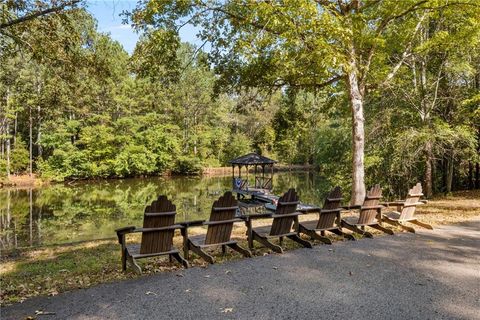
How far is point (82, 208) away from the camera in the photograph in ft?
71.7

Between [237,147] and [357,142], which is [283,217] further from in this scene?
[237,147]

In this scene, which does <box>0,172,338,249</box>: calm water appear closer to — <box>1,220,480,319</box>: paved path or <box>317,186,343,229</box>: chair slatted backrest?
<box>317,186,343,229</box>: chair slatted backrest

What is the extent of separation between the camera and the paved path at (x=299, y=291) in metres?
3.65

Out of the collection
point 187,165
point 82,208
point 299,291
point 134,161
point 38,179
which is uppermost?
point 134,161

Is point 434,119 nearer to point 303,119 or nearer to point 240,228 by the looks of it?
point 303,119

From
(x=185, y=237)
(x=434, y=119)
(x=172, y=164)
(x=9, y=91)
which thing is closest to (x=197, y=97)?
(x=172, y=164)

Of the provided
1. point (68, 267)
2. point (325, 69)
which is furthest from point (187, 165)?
point (68, 267)

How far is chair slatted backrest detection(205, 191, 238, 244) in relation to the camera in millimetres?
5691

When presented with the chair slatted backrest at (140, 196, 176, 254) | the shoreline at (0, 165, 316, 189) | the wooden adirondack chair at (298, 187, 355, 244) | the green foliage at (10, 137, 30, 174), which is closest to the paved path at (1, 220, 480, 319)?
the chair slatted backrest at (140, 196, 176, 254)

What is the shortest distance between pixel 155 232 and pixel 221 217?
3.67 ft

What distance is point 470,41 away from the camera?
35.4 feet

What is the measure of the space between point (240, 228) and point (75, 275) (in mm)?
4652

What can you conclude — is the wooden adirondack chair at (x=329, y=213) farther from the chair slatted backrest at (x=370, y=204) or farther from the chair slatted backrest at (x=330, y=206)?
the chair slatted backrest at (x=370, y=204)

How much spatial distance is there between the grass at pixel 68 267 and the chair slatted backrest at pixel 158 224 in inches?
12.6
